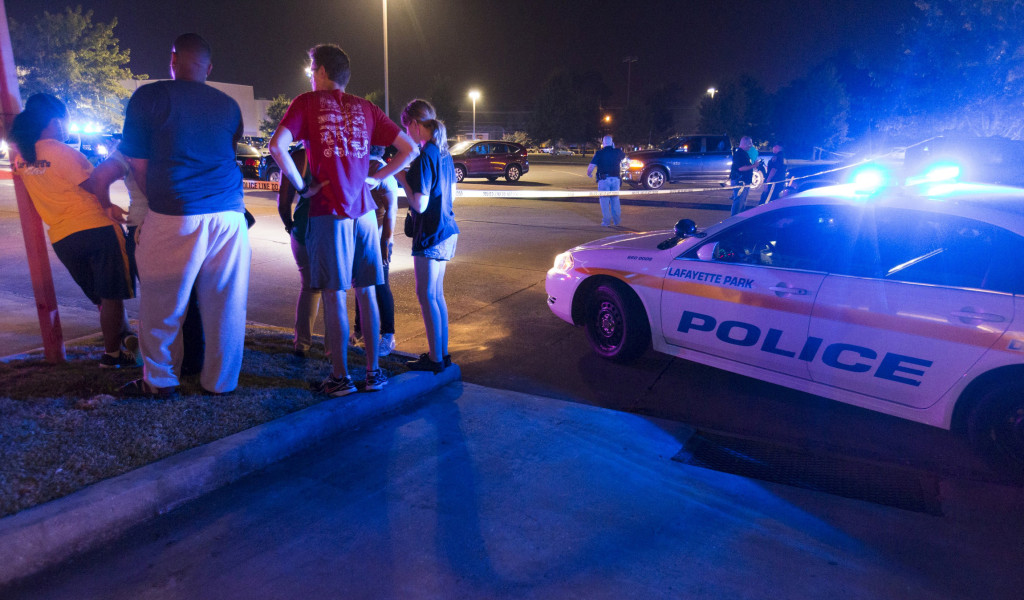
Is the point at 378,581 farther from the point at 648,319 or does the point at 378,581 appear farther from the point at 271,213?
the point at 271,213

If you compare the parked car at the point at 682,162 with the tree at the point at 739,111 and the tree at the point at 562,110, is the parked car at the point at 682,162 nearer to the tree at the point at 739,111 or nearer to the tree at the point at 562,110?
the tree at the point at 739,111

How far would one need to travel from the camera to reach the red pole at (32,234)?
141 inches

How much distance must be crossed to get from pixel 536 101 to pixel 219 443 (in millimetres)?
69926

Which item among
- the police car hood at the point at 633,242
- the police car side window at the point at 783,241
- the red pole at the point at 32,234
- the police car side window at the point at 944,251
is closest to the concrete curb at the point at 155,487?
the red pole at the point at 32,234

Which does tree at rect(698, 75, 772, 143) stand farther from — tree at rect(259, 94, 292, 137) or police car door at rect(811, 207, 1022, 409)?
police car door at rect(811, 207, 1022, 409)

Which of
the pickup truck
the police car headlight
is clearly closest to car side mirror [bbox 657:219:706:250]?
the police car headlight

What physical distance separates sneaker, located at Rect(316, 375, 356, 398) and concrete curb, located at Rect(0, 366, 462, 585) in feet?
0.18

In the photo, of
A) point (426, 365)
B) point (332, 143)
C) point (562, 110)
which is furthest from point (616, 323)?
point (562, 110)

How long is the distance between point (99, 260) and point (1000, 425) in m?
5.16

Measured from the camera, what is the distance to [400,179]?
392cm

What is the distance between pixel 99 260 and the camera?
3832 mm

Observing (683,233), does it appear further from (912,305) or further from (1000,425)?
(1000,425)

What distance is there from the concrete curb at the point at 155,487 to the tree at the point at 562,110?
67963mm

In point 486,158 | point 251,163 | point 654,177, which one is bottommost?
point 654,177
